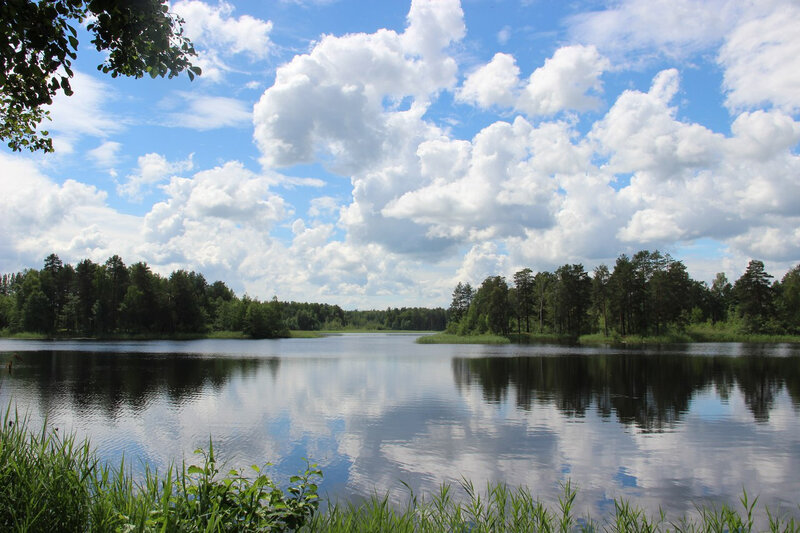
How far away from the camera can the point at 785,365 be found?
151 feet

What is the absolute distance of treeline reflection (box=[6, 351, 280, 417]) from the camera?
2826cm

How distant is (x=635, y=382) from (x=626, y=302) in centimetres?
6445

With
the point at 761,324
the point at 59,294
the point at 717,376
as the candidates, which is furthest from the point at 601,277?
the point at 59,294

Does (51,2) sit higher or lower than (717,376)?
higher

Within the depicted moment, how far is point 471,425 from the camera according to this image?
21.8 meters

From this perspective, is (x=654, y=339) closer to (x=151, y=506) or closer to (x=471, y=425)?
(x=471, y=425)

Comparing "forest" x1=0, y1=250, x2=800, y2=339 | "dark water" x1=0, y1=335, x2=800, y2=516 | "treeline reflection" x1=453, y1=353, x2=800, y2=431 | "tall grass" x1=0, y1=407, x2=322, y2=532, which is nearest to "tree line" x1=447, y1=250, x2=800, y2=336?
"forest" x1=0, y1=250, x2=800, y2=339

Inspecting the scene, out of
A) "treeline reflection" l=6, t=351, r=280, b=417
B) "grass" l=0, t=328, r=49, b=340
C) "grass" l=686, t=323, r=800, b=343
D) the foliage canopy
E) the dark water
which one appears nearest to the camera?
the foliage canopy

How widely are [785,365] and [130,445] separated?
52.7 metres

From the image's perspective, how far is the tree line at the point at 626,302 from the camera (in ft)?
306

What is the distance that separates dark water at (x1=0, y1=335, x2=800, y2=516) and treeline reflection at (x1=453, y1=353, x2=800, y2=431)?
186 millimetres

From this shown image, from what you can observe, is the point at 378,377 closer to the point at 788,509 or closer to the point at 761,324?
the point at 788,509

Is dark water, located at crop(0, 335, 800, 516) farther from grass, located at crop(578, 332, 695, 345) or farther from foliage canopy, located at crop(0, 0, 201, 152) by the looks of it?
grass, located at crop(578, 332, 695, 345)

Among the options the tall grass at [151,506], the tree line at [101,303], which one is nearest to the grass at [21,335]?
the tree line at [101,303]
